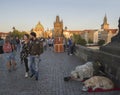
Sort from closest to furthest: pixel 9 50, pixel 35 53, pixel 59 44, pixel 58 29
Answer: pixel 35 53, pixel 9 50, pixel 59 44, pixel 58 29

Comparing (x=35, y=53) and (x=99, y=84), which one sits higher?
(x=35, y=53)

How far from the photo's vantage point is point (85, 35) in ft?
647

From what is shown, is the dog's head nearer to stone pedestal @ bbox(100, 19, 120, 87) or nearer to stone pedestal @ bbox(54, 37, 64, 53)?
stone pedestal @ bbox(100, 19, 120, 87)

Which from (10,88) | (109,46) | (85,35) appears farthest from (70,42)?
(85,35)

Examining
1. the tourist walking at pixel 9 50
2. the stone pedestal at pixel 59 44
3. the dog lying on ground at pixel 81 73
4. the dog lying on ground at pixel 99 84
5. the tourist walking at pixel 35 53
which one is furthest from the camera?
the stone pedestal at pixel 59 44

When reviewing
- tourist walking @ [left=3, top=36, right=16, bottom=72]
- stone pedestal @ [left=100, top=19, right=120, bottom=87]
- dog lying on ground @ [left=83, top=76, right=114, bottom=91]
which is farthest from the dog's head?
tourist walking @ [left=3, top=36, right=16, bottom=72]

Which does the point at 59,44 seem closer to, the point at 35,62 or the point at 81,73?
the point at 35,62

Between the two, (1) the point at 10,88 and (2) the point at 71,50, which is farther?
(2) the point at 71,50

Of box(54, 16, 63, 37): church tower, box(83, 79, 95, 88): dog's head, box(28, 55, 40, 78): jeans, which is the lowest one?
box(54, 16, 63, 37): church tower

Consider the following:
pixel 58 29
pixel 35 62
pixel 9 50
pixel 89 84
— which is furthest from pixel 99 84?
pixel 58 29

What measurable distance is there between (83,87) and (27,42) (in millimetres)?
3250

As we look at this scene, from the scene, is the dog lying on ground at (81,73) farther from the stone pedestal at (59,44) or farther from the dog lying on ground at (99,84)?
the stone pedestal at (59,44)

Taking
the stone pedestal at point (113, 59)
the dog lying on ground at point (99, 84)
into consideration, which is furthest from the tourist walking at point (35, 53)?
the dog lying on ground at point (99, 84)

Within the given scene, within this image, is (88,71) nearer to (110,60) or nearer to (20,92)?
(110,60)
